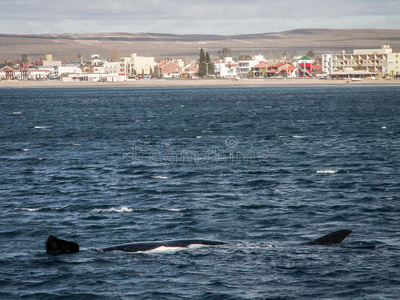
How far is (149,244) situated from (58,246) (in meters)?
3.27

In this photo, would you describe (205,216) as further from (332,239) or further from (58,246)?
(58,246)

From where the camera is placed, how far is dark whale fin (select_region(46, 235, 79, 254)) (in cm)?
2117

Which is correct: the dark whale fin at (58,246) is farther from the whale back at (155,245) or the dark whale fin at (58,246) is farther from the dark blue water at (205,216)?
the whale back at (155,245)

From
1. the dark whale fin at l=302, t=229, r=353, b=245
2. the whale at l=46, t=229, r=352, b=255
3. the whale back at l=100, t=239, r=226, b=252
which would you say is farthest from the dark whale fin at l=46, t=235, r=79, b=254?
the dark whale fin at l=302, t=229, r=353, b=245

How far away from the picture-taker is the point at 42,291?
17.8 metres

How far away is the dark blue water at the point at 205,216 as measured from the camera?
18.2 meters

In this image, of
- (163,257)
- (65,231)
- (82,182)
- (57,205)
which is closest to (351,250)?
(163,257)

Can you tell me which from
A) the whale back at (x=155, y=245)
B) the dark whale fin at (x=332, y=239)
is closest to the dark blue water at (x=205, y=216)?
the dark whale fin at (x=332, y=239)

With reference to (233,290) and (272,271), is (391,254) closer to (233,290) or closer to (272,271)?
(272,271)

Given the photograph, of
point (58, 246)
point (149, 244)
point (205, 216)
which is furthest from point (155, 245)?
point (205, 216)

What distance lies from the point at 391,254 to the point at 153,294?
28.5 feet

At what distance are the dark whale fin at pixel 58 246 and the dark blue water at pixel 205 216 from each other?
372 millimetres

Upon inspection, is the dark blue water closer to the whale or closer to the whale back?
the whale

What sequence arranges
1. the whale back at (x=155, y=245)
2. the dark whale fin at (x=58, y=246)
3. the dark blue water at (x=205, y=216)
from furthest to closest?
the whale back at (x=155, y=245)
the dark whale fin at (x=58, y=246)
the dark blue water at (x=205, y=216)
